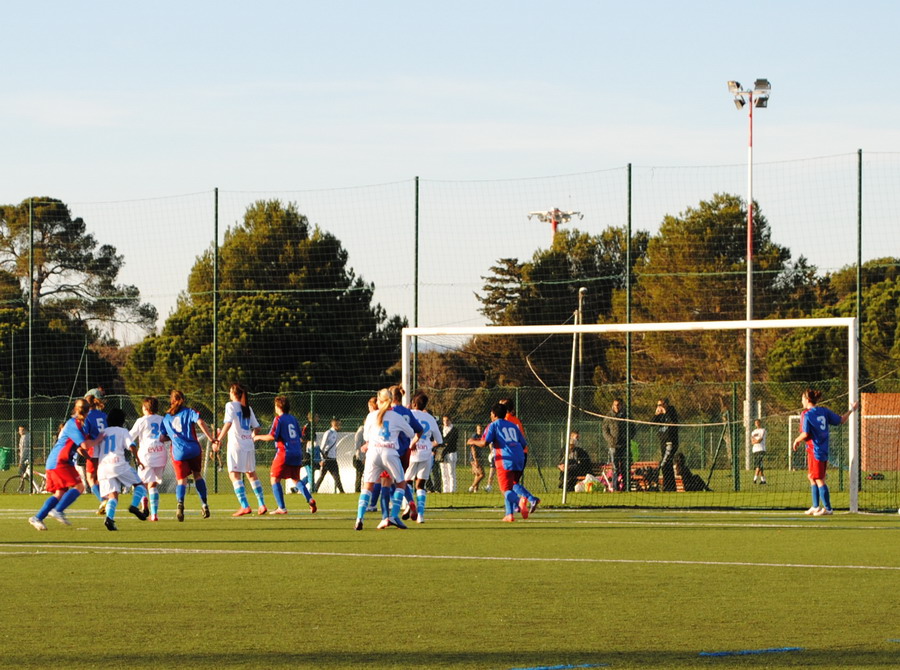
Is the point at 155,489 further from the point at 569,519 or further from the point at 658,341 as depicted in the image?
the point at 658,341

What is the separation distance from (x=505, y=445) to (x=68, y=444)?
210 inches

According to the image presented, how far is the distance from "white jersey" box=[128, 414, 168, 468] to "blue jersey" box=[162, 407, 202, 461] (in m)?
0.13

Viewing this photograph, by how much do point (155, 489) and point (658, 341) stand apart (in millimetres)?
39900

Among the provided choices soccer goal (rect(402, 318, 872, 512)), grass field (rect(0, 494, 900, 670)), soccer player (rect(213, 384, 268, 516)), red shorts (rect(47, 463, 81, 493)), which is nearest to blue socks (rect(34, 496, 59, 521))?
red shorts (rect(47, 463, 81, 493))

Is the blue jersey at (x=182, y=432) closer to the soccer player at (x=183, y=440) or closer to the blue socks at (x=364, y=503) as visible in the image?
the soccer player at (x=183, y=440)

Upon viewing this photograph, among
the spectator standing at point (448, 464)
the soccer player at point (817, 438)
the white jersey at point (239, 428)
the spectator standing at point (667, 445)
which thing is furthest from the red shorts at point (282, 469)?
the spectator standing at point (667, 445)

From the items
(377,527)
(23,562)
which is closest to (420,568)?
(23,562)

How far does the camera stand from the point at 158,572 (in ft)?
39.8

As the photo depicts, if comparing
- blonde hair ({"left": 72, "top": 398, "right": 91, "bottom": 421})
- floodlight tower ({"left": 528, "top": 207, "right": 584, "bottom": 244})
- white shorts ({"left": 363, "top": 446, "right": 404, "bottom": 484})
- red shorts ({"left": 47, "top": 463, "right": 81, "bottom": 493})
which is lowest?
red shorts ({"left": 47, "top": 463, "right": 81, "bottom": 493})

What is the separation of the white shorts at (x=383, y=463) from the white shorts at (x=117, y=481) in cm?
299

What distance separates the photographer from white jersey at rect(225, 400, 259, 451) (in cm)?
2027

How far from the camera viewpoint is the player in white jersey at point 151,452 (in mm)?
19328

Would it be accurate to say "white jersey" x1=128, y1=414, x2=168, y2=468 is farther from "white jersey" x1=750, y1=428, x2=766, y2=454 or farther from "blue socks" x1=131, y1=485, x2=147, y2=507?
"white jersey" x1=750, y1=428, x2=766, y2=454

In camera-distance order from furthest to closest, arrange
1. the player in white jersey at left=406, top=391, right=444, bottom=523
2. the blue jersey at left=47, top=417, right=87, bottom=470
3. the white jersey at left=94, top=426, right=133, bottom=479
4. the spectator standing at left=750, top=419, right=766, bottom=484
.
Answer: the spectator standing at left=750, top=419, right=766, bottom=484 → the player in white jersey at left=406, top=391, right=444, bottom=523 → the white jersey at left=94, top=426, right=133, bottom=479 → the blue jersey at left=47, top=417, right=87, bottom=470
